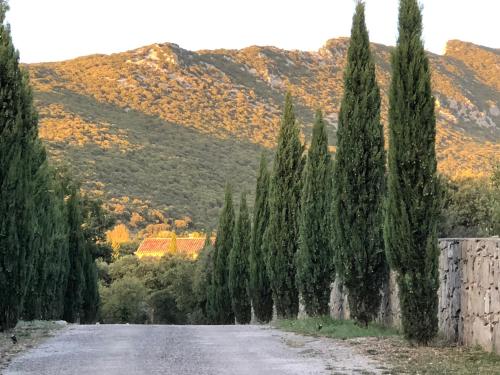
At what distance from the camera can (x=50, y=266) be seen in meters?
24.4

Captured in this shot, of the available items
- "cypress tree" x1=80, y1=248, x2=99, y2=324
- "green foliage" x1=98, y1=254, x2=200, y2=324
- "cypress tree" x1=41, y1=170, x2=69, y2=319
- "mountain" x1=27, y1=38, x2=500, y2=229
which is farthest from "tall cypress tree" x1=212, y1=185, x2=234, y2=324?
"mountain" x1=27, y1=38, x2=500, y2=229

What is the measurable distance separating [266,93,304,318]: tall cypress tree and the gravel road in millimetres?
6958

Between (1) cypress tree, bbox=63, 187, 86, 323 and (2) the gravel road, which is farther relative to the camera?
(1) cypress tree, bbox=63, 187, 86, 323

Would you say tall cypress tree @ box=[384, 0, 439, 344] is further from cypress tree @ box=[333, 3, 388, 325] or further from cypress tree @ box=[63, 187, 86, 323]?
cypress tree @ box=[63, 187, 86, 323]

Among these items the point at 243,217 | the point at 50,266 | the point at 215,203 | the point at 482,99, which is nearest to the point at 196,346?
the point at 50,266

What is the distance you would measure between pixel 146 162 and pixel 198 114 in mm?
11441

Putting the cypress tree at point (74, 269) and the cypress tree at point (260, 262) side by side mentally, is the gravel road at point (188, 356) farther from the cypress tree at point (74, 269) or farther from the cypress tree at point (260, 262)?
the cypress tree at point (74, 269)

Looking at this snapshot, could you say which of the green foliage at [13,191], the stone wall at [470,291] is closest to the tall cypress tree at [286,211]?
the green foliage at [13,191]

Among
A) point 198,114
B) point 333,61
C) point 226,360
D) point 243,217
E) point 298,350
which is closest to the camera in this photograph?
point 226,360

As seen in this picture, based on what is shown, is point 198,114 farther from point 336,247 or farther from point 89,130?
point 336,247

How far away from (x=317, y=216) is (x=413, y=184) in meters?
6.54

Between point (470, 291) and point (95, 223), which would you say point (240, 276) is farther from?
point (470, 291)

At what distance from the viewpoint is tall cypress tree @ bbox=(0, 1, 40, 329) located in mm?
14422

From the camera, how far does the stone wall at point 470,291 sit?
1081 cm
